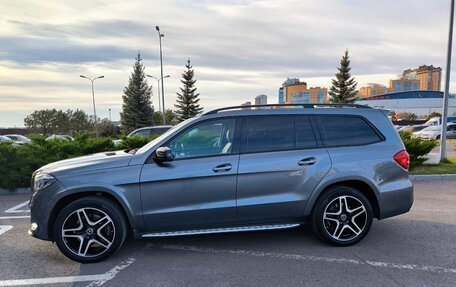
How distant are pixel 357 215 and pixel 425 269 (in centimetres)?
97

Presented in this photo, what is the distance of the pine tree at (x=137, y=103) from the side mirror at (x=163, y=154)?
46.6m

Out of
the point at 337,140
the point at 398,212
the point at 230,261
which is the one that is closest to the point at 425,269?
the point at 398,212

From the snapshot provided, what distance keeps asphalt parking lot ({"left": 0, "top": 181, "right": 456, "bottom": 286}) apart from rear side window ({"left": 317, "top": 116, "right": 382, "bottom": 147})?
133 cm

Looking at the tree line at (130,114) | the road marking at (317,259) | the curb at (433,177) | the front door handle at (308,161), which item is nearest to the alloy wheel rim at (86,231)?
the road marking at (317,259)

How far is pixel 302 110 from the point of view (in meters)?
4.77

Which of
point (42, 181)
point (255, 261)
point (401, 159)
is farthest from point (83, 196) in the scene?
point (401, 159)

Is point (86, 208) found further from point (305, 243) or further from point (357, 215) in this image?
point (357, 215)

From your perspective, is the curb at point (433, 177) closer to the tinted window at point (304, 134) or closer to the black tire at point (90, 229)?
the tinted window at point (304, 134)

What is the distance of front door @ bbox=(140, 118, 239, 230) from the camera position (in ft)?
13.9

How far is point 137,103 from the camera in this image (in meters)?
50.2

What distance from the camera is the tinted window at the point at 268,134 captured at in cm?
450

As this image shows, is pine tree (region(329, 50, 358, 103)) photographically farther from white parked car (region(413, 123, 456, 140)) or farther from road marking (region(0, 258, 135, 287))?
road marking (region(0, 258, 135, 287))

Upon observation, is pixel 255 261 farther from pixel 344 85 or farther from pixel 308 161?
pixel 344 85

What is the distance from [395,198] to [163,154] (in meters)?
3.01
